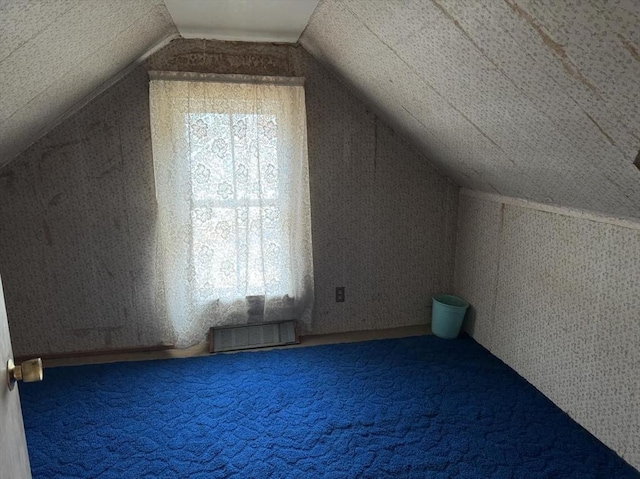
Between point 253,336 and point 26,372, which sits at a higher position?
point 26,372

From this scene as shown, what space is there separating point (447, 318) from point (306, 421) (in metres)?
1.25

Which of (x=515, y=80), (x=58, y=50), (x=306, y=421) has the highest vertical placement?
(x=58, y=50)

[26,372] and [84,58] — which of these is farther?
[84,58]

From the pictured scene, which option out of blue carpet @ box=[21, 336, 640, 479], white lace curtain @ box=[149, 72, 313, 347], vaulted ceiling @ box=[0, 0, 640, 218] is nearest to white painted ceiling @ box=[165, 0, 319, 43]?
vaulted ceiling @ box=[0, 0, 640, 218]

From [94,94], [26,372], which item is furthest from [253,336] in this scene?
[26,372]

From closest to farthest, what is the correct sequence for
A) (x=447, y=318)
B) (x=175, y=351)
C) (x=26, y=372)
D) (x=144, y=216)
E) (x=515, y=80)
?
(x=26, y=372)
(x=515, y=80)
(x=144, y=216)
(x=175, y=351)
(x=447, y=318)

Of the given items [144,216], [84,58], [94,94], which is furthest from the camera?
[144,216]

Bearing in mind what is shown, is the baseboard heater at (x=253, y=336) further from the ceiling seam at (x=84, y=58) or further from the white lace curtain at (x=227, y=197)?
the ceiling seam at (x=84, y=58)

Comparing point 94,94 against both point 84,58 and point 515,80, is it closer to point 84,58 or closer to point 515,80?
point 84,58

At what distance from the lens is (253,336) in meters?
2.56

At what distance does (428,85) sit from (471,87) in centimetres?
25

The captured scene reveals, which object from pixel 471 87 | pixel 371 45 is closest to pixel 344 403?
pixel 471 87

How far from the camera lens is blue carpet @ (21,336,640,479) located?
1575mm

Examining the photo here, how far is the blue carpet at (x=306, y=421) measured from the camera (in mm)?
1575
